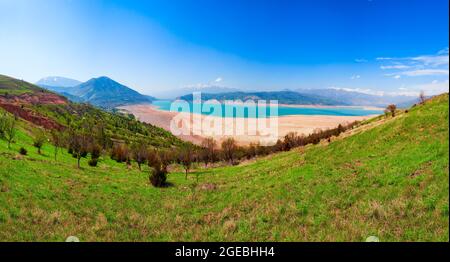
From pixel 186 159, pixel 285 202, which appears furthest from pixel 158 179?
pixel 285 202

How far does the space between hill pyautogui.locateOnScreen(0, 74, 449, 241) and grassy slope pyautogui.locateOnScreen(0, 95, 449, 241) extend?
0.06 metres

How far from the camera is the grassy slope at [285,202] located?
13.5 m

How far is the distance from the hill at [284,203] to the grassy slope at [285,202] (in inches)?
2.3

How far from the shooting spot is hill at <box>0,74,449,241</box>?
13.5 m

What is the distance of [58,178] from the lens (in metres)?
28.8

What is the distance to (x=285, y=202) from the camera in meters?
19.3

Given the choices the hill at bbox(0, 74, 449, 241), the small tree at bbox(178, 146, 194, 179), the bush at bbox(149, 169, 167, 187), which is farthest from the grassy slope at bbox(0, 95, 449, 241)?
the small tree at bbox(178, 146, 194, 179)

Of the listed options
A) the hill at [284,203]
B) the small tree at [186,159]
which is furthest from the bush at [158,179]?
the small tree at [186,159]

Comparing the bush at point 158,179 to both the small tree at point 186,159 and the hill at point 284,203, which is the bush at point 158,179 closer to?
the hill at point 284,203

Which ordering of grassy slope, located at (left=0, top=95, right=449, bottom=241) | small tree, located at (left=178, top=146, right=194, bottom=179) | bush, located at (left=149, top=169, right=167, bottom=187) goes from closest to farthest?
grassy slope, located at (left=0, top=95, right=449, bottom=241) → bush, located at (left=149, top=169, right=167, bottom=187) → small tree, located at (left=178, top=146, right=194, bottom=179)

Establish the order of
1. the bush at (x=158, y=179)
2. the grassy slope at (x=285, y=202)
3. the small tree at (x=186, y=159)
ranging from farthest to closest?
the small tree at (x=186, y=159), the bush at (x=158, y=179), the grassy slope at (x=285, y=202)

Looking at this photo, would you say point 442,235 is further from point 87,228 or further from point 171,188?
point 171,188

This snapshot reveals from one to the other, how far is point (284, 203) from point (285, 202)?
0.25 metres

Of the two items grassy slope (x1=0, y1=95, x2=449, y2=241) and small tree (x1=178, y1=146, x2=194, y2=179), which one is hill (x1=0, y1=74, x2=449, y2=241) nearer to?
grassy slope (x1=0, y1=95, x2=449, y2=241)
